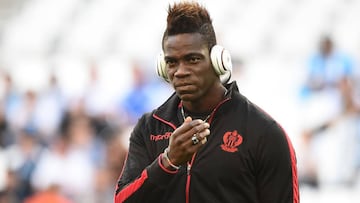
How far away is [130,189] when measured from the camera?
4738 millimetres

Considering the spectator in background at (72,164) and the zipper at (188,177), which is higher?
the spectator in background at (72,164)

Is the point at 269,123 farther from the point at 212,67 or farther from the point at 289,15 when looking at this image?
the point at 289,15

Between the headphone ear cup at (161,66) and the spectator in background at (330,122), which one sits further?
the spectator in background at (330,122)

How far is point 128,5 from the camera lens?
1733 cm

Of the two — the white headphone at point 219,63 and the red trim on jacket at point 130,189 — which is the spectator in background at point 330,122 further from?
the red trim on jacket at point 130,189

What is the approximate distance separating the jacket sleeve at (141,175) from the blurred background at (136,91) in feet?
16.1

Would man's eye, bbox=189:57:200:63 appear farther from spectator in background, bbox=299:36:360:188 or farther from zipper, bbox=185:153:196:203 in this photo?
spectator in background, bbox=299:36:360:188

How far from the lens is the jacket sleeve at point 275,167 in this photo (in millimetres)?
4711

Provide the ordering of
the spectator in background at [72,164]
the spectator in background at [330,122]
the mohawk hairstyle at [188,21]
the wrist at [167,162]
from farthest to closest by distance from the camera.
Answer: the spectator in background at [72,164] → the spectator in background at [330,122] → the mohawk hairstyle at [188,21] → the wrist at [167,162]

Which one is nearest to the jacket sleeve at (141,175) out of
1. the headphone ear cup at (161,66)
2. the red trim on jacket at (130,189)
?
the red trim on jacket at (130,189)

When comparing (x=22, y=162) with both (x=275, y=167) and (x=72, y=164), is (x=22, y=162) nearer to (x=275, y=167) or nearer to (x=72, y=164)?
(x=72, y=164)

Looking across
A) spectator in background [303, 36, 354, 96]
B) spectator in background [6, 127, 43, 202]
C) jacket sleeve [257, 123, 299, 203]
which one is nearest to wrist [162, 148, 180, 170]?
jacket sleeve [257, 123, 299, 203]

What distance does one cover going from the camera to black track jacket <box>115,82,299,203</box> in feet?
15.5

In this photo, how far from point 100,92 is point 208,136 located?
7781 mm
